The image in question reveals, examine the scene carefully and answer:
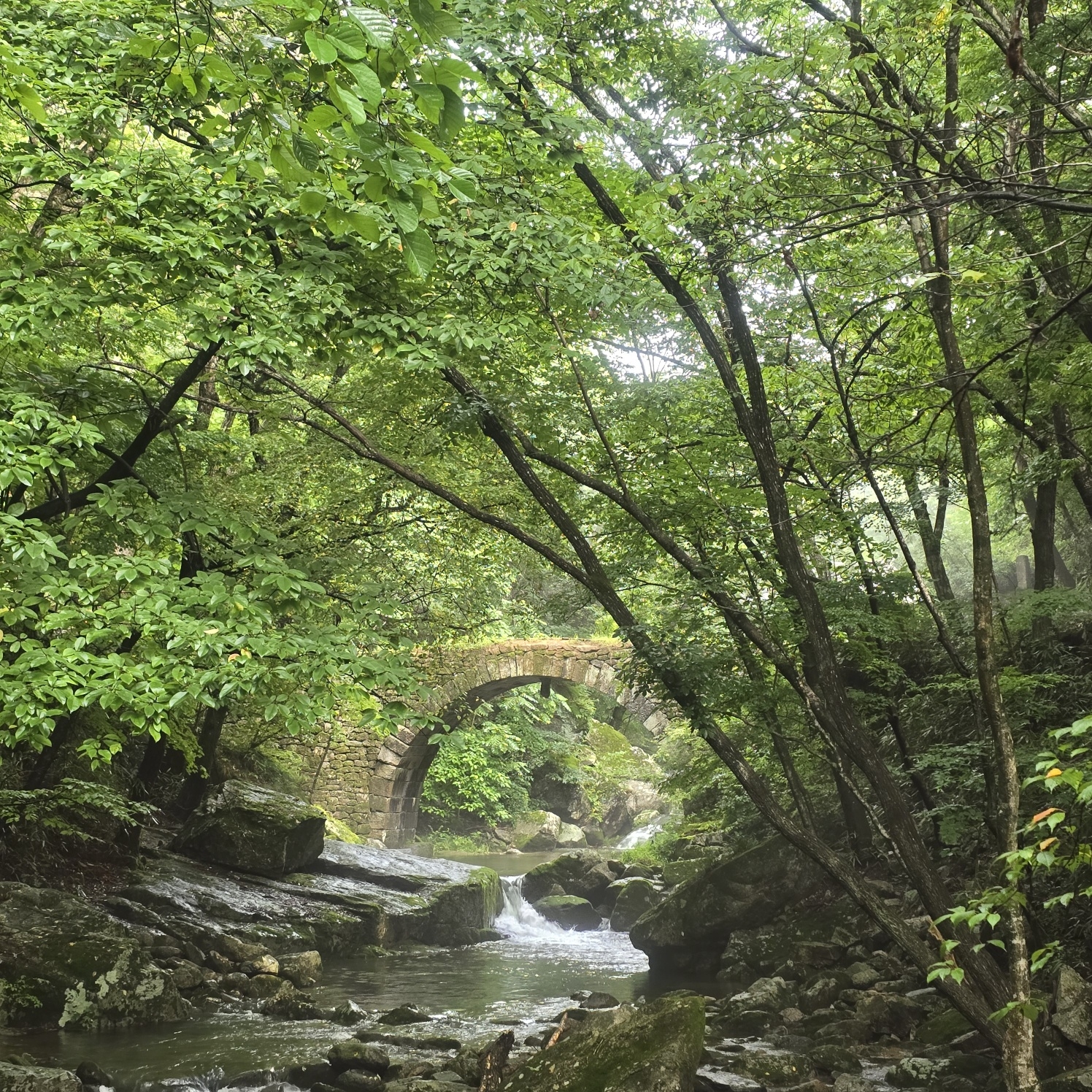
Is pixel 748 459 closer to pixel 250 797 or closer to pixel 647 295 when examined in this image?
pixel 647 295

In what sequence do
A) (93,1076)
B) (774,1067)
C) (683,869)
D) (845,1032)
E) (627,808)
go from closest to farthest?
(93,1076) < (774,1067) < (845,1032) < (683,869) < (627,808)

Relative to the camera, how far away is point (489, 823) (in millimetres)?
22156

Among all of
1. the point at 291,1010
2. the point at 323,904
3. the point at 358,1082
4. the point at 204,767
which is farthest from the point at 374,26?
the point at 323,904

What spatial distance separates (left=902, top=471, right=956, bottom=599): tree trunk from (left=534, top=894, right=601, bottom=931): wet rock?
8263 millimetres

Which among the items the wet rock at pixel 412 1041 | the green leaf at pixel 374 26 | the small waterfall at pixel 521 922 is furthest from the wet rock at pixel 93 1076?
the small waterfall at pixel 521 922

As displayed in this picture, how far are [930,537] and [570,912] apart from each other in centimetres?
907

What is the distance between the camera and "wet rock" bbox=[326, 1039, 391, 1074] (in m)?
6.07

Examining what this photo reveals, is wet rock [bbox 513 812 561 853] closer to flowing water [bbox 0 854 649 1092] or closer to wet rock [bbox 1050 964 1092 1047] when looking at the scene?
flowing water [bbox 0 854 649 1092]

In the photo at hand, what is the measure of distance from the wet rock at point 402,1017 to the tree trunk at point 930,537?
6136 mm

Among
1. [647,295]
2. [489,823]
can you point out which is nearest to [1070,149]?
[647,295]

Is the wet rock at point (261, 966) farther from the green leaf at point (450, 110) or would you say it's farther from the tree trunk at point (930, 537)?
the green leaf at point (450, 110)

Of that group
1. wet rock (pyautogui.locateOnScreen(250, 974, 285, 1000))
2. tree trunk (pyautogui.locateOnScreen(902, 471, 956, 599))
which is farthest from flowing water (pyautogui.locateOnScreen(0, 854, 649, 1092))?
tree trunk (pyautogui.locateOnScreen(902, 471, 956, 599))

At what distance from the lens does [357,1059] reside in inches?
239

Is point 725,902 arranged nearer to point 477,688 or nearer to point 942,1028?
point 942,1028
